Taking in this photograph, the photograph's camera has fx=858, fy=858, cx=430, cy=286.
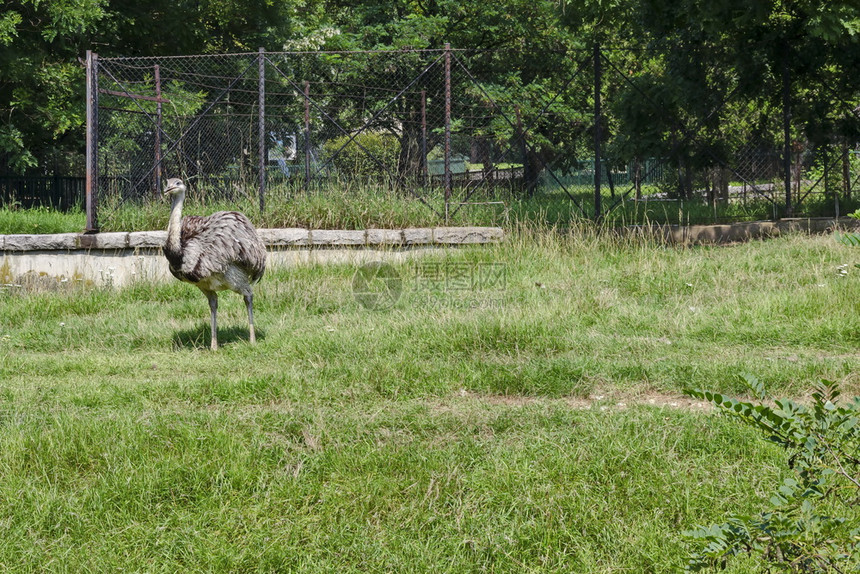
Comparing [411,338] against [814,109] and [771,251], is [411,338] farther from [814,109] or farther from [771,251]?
[814,109]

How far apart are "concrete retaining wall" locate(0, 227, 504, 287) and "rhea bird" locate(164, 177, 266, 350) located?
9.36 ft

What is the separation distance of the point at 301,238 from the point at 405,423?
6464 mm

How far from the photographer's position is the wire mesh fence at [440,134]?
12.8 m

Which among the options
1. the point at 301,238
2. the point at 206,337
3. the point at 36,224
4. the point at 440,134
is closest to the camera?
the point at 206,337

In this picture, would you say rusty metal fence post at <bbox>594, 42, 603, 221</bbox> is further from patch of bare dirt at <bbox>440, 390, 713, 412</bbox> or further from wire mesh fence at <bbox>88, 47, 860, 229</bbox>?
patch of bare dirt at <bbox>440, 390, 713, 412</bbox>

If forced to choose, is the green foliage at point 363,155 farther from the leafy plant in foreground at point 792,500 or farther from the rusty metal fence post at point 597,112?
the leafy plant in foreground at point 792,500

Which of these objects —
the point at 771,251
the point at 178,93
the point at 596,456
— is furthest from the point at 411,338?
the point at 178,93

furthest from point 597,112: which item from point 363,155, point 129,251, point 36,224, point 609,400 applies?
point 36,224

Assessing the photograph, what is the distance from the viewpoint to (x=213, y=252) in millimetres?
7754

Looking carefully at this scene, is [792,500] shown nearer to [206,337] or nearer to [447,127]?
[206,337]

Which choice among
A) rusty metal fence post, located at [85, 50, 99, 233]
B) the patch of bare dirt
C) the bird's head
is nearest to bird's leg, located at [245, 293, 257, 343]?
the bird's head

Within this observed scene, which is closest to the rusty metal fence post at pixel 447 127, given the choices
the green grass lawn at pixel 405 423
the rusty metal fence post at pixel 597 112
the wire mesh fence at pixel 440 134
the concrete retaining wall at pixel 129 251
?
the wire mesh fence at pixel 440 134

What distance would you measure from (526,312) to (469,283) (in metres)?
2.23

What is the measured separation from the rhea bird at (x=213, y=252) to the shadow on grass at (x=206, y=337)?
0.35ft
